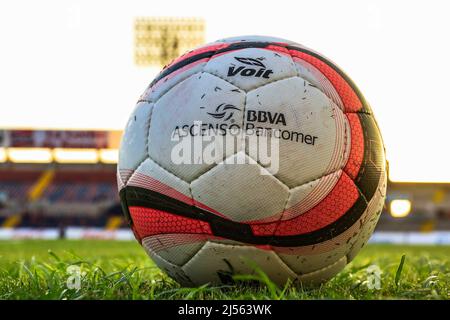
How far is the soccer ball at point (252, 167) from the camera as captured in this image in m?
2.43

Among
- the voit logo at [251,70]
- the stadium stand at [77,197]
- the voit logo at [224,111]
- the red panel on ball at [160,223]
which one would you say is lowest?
the stadium stand at [77,197]

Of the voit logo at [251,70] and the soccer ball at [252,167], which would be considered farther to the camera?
the voit logo at [251,70]

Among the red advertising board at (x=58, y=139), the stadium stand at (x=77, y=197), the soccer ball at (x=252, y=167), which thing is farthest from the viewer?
the stadium stand at (x=77, y=197)

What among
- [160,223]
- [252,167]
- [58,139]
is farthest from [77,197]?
[252,167]

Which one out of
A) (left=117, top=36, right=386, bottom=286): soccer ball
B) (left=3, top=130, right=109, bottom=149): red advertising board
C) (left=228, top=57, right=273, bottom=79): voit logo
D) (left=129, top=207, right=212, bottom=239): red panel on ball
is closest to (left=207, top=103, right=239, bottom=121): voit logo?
(left=117, top=36, right=386, bottom=286): soccer ball

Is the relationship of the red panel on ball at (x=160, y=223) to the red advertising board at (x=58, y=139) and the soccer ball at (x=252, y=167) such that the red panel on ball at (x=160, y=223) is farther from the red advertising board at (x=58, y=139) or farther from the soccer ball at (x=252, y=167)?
the red advertising board at (x=58, y=139)

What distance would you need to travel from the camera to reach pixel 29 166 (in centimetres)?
3294

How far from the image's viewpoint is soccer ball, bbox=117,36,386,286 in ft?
7.97

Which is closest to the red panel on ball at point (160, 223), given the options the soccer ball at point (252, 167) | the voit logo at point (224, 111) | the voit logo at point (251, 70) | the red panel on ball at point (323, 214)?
the soccer ball at point (252, 167)

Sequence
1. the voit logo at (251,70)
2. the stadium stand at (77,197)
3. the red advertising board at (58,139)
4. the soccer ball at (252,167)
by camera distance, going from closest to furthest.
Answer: the soccer ball at (252,167), the voit logo at (251,70), the red advertising board at (58,139), the stadium stand at (77,197)

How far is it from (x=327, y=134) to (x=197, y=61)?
2.57 ft

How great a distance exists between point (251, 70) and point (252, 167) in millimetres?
507

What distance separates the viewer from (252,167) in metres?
2.40
